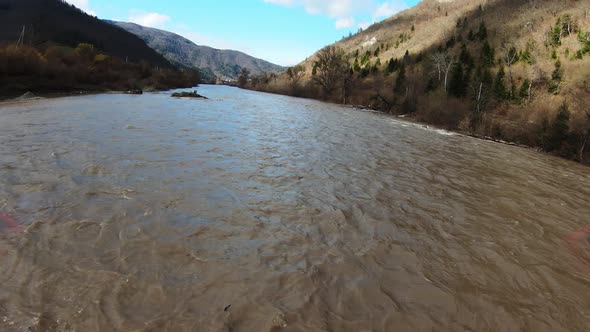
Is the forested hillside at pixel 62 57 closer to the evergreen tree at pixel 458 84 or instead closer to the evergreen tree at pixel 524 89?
the evergreen tree at pixel 458 84

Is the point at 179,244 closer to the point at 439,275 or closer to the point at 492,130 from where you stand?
the point at 439,275

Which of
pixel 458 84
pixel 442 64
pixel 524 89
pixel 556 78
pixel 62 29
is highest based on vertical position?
pixel 62 29

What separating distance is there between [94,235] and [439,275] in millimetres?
6040

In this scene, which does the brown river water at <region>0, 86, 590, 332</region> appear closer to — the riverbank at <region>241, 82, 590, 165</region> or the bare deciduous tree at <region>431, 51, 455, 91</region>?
the riverbank at <region>241, 82, 590, 165</region>

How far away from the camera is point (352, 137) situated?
71.4 ft

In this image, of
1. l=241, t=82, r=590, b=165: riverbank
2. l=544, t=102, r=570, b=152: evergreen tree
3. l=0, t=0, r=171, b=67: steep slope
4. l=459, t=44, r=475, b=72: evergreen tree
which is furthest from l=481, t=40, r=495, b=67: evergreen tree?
l=0, t=0, r=171, b=67: steep slope

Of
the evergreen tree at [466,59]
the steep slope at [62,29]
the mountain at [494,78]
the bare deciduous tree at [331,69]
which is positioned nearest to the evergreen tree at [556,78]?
the mountain at [494,78]

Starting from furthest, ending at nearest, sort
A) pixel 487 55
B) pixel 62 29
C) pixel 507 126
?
pixel 62 29 → pixel 487 55 → pixel 507 126

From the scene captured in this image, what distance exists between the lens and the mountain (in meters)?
29.2

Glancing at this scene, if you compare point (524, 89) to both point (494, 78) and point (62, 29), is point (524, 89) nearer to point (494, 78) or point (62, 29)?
point (494, 78)

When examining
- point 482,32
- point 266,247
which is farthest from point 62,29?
point 266,247

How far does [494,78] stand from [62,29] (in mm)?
136315

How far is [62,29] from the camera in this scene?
11575cm

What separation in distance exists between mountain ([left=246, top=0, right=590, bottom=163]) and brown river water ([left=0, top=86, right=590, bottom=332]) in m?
21.5
